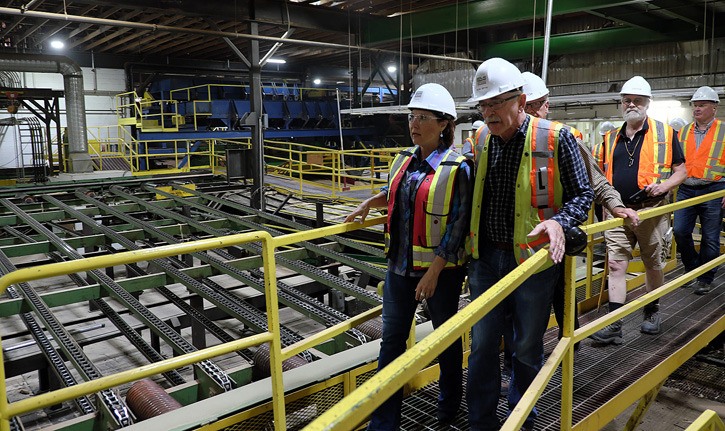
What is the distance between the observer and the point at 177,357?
8.02 ft

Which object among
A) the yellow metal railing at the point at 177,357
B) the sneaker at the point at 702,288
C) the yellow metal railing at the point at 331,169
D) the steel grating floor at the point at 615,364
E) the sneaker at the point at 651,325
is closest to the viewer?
the yellow metal railing at the point at 177,357

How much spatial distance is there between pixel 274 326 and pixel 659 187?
284 centimetres

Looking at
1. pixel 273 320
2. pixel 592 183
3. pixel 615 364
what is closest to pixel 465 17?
pixel 615 364

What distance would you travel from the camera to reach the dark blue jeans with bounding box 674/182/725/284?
4961 millimetres

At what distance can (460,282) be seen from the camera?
2.80m

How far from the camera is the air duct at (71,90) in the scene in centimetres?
1554

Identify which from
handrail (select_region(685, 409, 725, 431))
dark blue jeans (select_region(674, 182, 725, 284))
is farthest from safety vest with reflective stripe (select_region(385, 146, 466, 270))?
dark blue jeans (select_region(674, 182, 725, 284))

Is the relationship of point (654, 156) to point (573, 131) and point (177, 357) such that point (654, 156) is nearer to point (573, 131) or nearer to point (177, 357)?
point (573, 131)

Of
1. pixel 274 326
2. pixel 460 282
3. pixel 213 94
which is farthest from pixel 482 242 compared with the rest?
pixel 213 94

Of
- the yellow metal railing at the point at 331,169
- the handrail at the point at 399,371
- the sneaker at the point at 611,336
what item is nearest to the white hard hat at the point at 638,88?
the sneaker at the point at 611,336

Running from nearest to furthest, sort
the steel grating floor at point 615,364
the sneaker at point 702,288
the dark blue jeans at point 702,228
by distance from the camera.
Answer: the steel grating floor at point 615,364 < the dark blue jeans at point 702,228 < the sneaker at point 702,288

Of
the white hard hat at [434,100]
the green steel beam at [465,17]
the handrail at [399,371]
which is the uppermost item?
the green steel beam at [465,17]

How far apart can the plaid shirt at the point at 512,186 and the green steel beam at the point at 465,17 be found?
8905 mm

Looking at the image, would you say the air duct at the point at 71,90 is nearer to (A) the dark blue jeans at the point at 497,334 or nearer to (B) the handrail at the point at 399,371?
(A) the dark blue jeans at the point at 497,334
